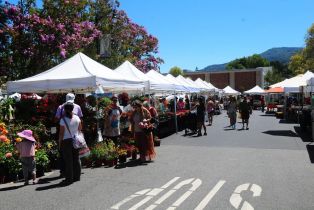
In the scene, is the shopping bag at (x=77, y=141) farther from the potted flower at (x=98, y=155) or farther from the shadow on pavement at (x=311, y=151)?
the shadow on pavement at (x=311, y=151)

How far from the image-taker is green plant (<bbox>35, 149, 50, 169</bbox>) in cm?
958

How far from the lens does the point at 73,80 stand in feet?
37.8

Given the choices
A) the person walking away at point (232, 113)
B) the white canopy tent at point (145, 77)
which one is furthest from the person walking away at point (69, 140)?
the person walking away at point (232, 113)

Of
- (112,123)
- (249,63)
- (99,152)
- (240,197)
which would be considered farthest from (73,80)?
(249,63)

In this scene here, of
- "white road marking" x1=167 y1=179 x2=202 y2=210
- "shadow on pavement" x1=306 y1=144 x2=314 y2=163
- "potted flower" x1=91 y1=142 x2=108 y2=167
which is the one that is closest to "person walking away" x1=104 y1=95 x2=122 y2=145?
"potted flower" x1=91 y1=142 x2=108 y2=167

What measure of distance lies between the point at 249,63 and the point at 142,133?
11072 centimetres

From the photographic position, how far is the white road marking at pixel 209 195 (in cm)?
667

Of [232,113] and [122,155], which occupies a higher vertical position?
[232,113]

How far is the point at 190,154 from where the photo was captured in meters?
12.5

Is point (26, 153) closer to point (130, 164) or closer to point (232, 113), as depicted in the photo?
point (130, 164)

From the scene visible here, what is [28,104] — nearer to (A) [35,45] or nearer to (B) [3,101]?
(B) [3,101]

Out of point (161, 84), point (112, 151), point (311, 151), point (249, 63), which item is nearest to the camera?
point (112, 151)

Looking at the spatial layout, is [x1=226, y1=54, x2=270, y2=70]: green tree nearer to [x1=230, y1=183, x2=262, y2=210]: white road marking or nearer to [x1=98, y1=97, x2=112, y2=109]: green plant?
[x1=98, y1=97, x2=112, y2=109]: green plant

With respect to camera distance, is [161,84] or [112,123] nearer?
[112,123]
